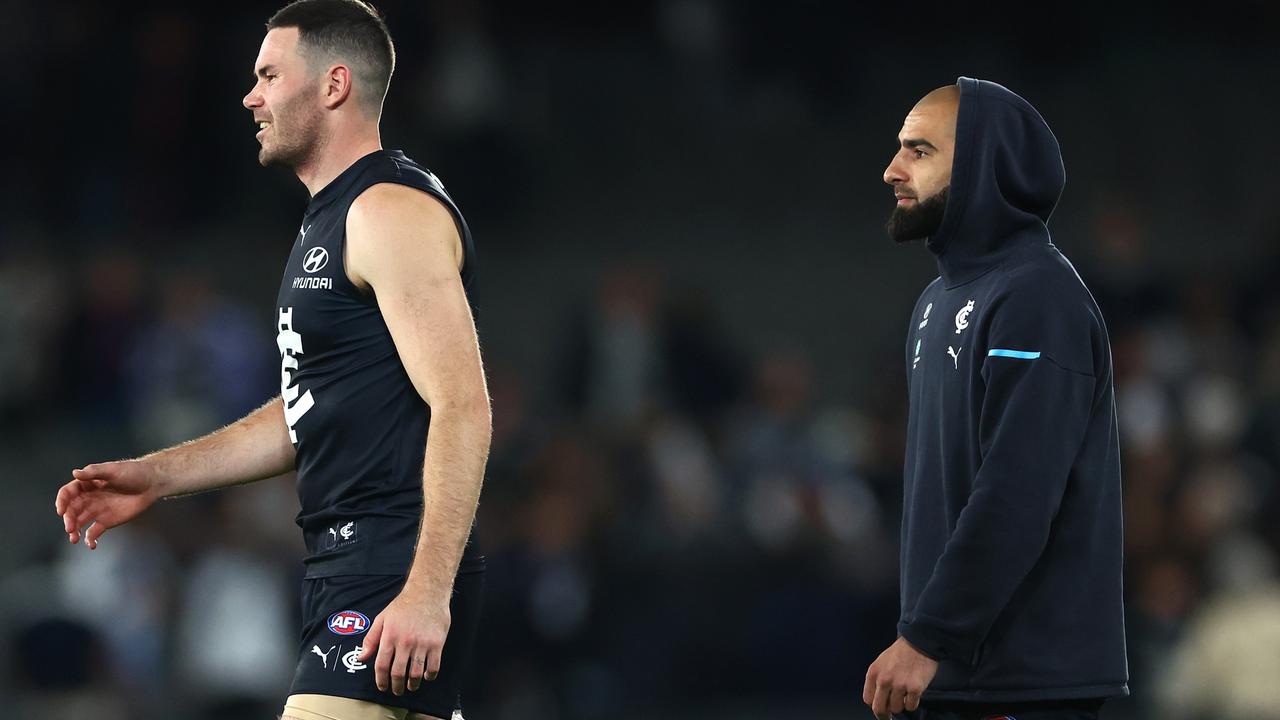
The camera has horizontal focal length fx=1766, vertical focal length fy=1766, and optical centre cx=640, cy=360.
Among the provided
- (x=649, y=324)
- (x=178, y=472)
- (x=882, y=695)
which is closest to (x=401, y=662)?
(x=882, y=695)

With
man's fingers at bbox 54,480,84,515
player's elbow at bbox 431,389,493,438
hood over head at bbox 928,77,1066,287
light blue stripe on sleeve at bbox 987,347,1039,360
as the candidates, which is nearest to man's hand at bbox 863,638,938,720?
light blue stripe on sleeve at bbox 987,347,1039,360

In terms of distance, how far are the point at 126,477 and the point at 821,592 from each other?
20.9 feet

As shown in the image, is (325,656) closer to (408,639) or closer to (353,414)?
(408,639)

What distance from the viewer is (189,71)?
47.3ft

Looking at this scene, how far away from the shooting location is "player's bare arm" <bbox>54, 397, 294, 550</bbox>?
15.4ft

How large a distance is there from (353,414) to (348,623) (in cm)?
51

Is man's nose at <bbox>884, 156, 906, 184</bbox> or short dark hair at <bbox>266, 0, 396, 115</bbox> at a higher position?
short dark hair at <bbox>266, 0, 396, 115</bbox>

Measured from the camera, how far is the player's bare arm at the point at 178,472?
4.70 m

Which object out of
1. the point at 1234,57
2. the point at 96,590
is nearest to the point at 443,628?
the point at 96,590

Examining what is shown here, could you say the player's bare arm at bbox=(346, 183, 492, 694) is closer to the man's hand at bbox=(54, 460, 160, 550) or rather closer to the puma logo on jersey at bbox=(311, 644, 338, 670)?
the puma logo on jersey at bbox=(311, 644, 338, 670)

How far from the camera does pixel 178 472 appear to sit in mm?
4789

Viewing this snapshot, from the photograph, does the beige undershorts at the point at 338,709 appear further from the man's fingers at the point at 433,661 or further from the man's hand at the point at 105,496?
the man's hand at the point at 105,496

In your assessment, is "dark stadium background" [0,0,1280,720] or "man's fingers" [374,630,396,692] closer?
"man's fingers" [374,630,396,692]

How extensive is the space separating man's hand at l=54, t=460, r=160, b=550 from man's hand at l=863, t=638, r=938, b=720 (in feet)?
6.66
